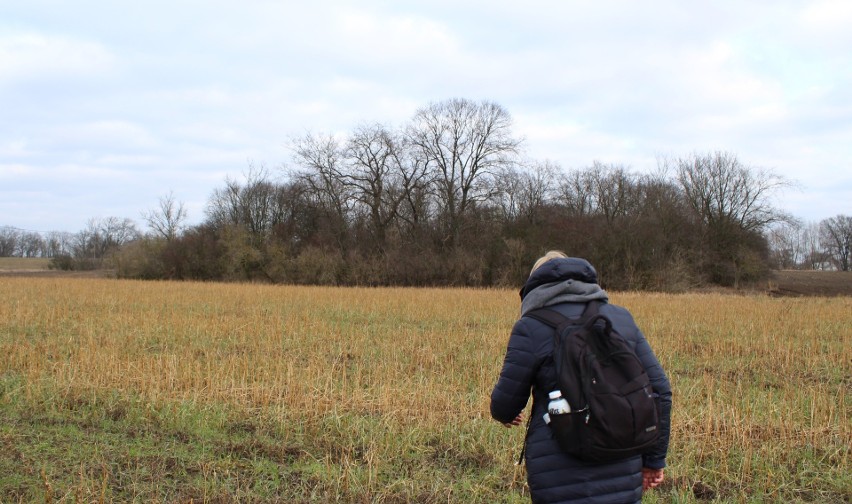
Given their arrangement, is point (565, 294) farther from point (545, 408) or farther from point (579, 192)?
point (579, 192)

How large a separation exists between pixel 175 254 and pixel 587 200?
3867cm

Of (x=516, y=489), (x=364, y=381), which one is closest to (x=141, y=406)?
(x=364, y=381)

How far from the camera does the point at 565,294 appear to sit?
103 inches

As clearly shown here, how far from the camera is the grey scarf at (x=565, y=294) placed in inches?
103

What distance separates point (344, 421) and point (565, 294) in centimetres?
421

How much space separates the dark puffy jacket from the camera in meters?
2.50

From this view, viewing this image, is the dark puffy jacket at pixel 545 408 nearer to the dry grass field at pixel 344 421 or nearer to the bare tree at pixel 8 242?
the dry grass field at pixel 344 421

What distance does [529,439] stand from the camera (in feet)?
8.78

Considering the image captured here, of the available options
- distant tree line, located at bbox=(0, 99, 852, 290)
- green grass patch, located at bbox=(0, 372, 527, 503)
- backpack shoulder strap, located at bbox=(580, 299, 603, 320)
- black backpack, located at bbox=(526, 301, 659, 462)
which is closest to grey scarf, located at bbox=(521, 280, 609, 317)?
backpack shoulder strap, located at bbox=(580, 299, 603, 320)

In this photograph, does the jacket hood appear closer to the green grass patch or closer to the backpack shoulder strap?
the backpack shoulder strap

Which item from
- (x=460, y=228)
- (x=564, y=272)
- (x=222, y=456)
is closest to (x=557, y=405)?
(x=564, y=272)

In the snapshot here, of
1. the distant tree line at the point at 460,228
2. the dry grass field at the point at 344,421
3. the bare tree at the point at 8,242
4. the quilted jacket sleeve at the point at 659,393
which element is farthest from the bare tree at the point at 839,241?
the bare tree at the point at 8,242

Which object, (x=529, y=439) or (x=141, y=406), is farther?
(x=141, y=406)

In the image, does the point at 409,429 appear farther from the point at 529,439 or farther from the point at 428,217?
the point at 428,217
